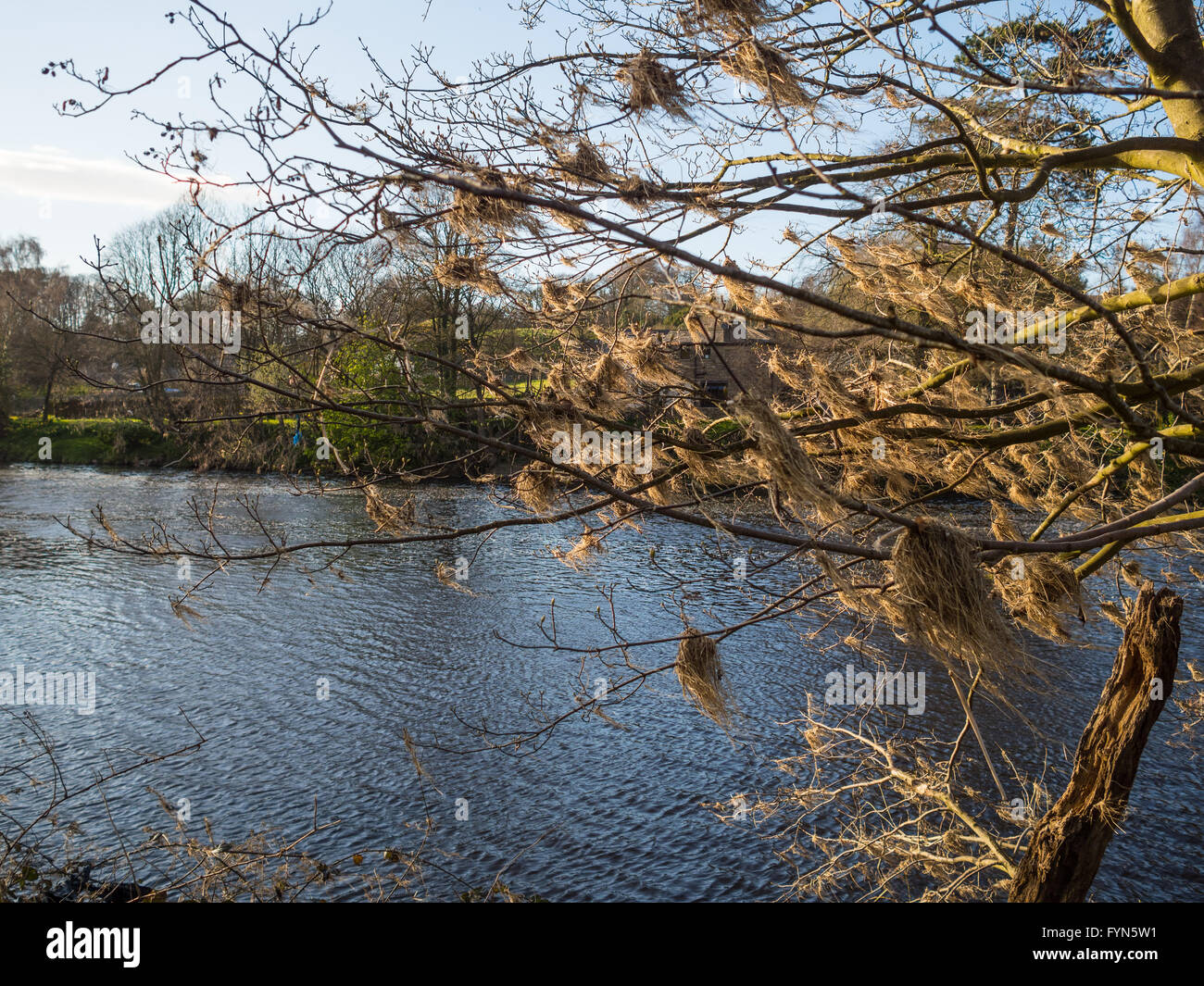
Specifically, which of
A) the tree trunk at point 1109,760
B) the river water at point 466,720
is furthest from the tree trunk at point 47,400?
the tree trunk at point 1109,760

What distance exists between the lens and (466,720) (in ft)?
31.1

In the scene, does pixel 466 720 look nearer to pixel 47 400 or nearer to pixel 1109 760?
pixel 1109 760

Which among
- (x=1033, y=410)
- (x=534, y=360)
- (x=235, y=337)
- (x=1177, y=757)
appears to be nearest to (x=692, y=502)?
(x=534, y=360)

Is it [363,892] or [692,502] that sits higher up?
[692,502]

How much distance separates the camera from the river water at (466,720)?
6.77 metres

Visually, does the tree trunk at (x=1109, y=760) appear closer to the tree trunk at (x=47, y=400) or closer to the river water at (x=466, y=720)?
the river water at (x=466, y=720)

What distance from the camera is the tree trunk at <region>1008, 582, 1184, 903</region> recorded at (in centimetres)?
384

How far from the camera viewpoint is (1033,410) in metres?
6.08

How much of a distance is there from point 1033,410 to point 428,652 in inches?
304

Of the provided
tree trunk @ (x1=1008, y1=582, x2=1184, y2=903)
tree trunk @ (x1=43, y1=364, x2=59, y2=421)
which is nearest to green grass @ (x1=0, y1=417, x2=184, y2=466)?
tree trunk @ (x1=43, y1=364, x2=59, y2=421)

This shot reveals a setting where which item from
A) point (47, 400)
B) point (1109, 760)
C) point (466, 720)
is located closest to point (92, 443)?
point (47, 400)

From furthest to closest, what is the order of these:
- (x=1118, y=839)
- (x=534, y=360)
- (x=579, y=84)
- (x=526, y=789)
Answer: (x=526, y=789)
(x=1118, y=839)
(x=534, y=360)
(x=579, y=84)
